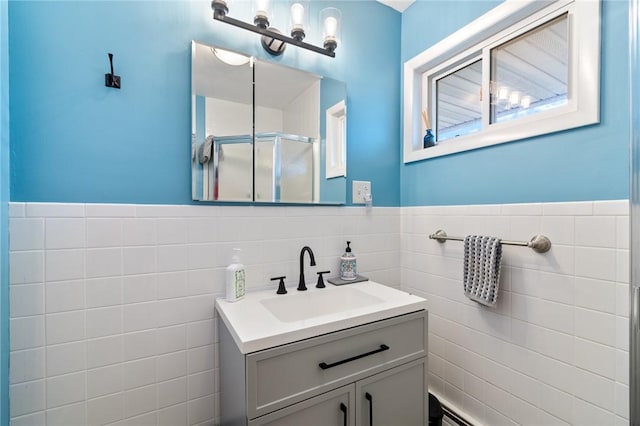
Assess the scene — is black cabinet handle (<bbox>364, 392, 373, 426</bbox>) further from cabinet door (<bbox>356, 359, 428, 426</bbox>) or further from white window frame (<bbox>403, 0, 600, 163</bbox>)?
white window frame (<bbox>403, 0, 600, 163</bbox>)

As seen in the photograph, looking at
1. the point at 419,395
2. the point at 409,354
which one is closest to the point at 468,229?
the point at 409,354

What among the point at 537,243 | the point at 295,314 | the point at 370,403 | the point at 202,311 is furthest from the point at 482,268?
the point at 202,311

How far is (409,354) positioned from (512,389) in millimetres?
552

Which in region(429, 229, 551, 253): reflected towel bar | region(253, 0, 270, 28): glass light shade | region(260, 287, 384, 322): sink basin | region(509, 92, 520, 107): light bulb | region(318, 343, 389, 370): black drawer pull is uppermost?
region(253, 0, 270, 28): glass light shade

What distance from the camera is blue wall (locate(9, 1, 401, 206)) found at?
2.97ft

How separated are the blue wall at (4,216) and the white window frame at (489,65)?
1787 mm

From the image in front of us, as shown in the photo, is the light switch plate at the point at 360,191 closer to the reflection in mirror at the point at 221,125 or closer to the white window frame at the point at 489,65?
the white window frame at the point at 489,65

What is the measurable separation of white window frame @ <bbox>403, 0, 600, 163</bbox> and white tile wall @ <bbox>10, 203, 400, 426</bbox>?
1.07 metres

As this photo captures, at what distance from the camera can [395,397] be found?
1.06 meters

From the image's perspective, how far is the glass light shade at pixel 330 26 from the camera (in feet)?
4.52

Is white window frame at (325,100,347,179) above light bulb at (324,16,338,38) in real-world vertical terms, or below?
below

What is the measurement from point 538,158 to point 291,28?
1.27 meters

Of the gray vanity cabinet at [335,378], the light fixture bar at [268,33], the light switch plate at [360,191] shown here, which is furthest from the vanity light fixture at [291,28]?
the gray vanity cabinet at [335,378]

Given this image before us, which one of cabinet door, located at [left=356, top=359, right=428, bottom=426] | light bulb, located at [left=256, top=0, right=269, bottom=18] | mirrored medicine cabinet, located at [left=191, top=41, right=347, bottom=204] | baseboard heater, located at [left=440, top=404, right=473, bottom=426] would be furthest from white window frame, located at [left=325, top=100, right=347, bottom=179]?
baseboard heater, located at [left=440, top=404, right=473, bottom=426]
